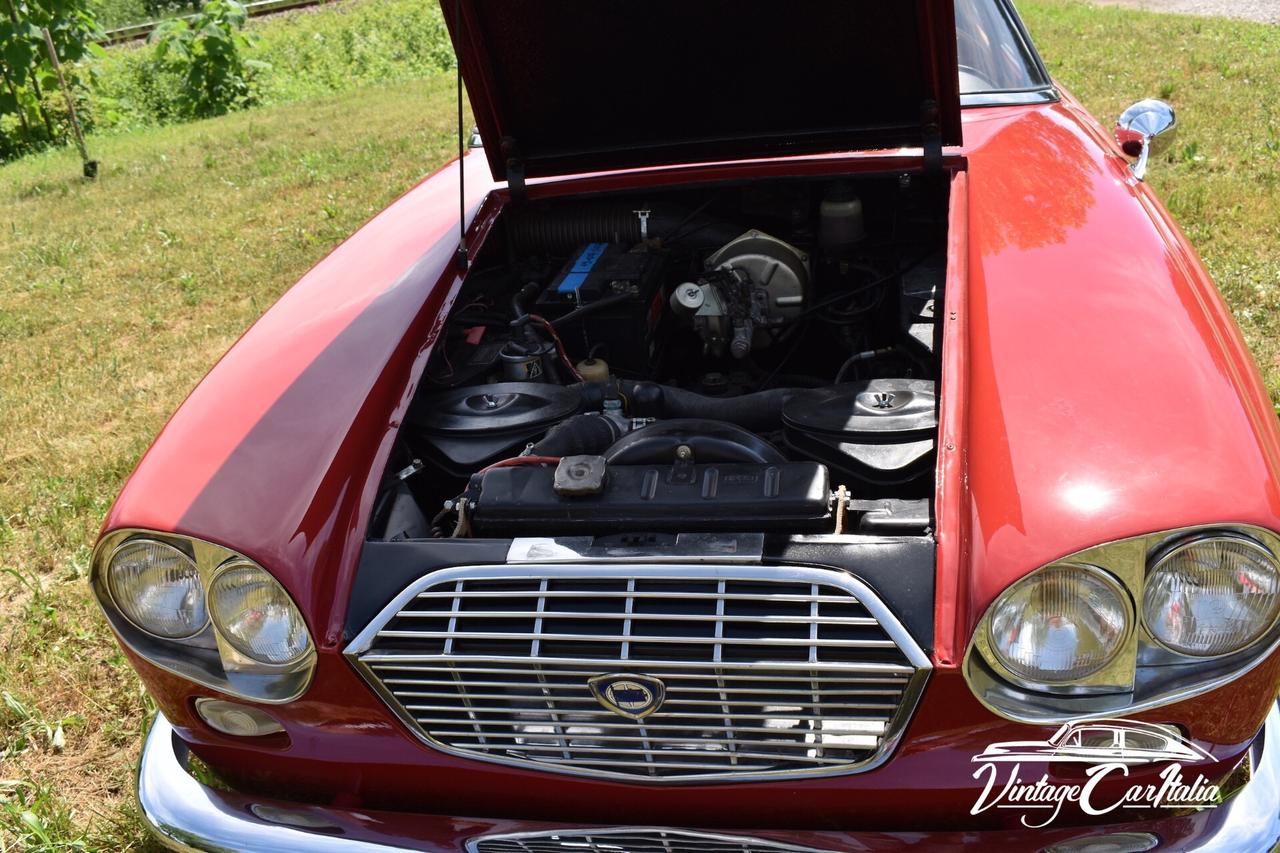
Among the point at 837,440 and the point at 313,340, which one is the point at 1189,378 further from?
the point at 313,340

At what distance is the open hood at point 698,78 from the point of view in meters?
2.17

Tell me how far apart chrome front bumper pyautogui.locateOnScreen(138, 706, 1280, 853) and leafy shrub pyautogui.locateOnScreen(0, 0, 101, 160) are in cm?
888

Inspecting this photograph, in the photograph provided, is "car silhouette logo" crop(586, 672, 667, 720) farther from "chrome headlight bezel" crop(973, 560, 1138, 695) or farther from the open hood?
the open hood

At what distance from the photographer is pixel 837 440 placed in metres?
1.79

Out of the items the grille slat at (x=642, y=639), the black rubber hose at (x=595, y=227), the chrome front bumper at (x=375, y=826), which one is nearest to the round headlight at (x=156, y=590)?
the chrome front bumper at (x=375, y=826)

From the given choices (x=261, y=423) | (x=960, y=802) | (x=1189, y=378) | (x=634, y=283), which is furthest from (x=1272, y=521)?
(x=261, y=423)

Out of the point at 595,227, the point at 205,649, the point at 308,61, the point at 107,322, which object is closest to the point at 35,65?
the point at 308,61

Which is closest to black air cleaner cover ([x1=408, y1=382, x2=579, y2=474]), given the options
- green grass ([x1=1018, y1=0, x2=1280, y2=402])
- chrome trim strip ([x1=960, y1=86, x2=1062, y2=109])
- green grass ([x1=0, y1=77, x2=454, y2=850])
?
green grass ([x1=0, y1=77, x2=454, y2=850])

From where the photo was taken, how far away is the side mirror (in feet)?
8.73

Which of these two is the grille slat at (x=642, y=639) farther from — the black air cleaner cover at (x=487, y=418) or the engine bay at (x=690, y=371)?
the black air cleaner cover at (x=487, y=418)

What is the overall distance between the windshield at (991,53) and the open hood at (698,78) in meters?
0.75

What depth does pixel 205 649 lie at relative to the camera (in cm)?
165

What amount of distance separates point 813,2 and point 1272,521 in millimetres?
1341

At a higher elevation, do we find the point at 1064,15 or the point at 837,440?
the point at 837,440
